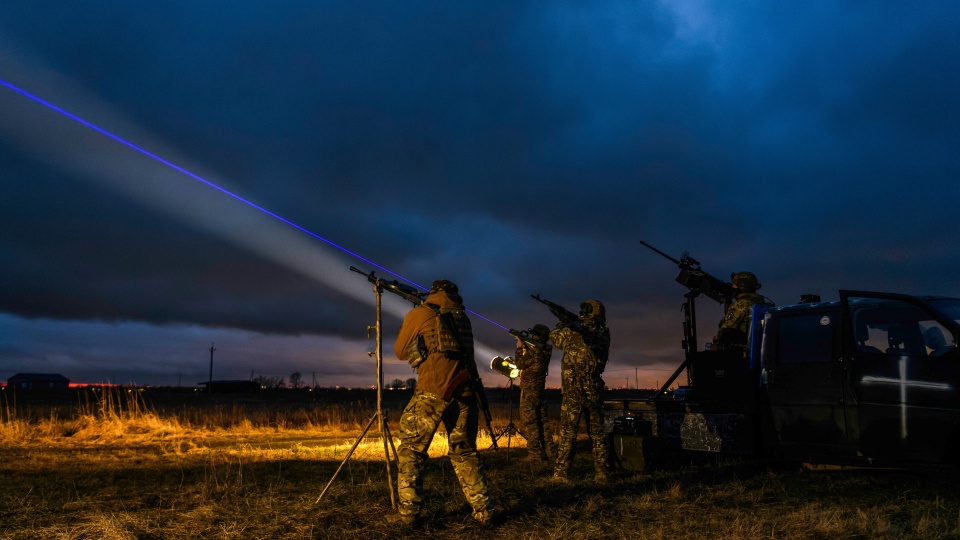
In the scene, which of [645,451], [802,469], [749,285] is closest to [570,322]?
[645,451]

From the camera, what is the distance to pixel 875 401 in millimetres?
6453

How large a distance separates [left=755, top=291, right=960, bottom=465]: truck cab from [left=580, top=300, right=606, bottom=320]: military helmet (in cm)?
194

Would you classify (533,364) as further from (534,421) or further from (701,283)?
(701,283)

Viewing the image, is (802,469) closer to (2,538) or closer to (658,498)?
(658,498)

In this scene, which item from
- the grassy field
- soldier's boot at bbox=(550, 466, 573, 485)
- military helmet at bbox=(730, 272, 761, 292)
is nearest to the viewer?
the grassy field

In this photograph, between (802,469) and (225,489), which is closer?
(225,489)

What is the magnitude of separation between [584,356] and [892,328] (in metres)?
3.38

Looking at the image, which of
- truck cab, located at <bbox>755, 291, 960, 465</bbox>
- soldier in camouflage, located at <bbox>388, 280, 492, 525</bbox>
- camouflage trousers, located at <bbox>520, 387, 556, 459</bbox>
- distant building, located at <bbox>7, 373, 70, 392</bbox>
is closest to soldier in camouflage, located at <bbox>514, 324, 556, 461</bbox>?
camouflage trousers, located at <bbox>520, 387, 556, 459</bbox>

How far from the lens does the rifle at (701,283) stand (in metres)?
10.9

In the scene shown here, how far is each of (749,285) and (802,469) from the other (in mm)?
2491

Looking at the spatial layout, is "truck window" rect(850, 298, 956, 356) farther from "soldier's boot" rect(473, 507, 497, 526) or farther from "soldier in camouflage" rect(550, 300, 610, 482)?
"soldier's boot" rect(473, 507, 497, 526)

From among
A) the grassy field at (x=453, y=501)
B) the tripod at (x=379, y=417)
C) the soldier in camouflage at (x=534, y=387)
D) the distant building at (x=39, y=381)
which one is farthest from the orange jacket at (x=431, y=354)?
the distant building at (x=39, y=381)

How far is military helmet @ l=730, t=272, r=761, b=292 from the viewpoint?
354 inches

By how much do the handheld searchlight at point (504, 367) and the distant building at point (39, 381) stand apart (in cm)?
10173
